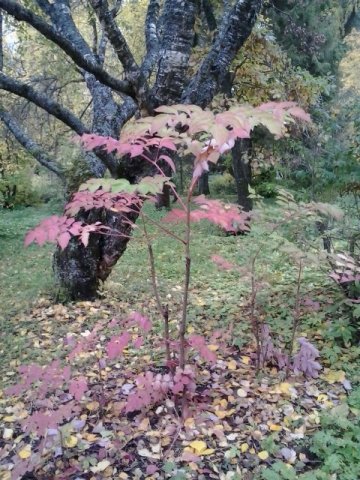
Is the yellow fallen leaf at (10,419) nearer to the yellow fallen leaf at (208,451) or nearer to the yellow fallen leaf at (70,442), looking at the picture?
the yellow fallen leaf at (70,442)

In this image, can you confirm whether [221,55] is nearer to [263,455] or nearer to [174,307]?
[174,307]

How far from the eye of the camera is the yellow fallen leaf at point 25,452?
7.84 feet

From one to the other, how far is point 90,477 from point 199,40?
9.71 m

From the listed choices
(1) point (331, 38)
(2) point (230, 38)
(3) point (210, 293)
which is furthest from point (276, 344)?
(1) point (331, 38)

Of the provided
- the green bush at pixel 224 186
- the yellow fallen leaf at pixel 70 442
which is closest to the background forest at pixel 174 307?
the yellow fallen leaf at pixel 70 442

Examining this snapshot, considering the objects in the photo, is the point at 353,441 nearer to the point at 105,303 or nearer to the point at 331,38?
the point at 105,303

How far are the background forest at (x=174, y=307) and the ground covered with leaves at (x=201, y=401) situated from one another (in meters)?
0.01

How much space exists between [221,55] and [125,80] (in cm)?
112

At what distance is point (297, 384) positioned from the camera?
114 inches

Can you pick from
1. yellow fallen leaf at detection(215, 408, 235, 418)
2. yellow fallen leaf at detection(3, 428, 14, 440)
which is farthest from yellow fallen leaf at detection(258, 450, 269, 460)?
yellow fallen leaf at detection(3, 428, 14, 440)

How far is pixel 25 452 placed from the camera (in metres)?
2.43

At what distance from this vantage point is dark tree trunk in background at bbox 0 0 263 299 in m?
3.80

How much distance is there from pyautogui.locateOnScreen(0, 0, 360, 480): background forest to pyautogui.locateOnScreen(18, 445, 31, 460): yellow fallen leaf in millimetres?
10

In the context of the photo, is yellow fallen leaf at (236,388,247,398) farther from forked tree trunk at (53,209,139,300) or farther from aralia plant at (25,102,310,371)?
forked tree trunk at (53,209,139,300)
